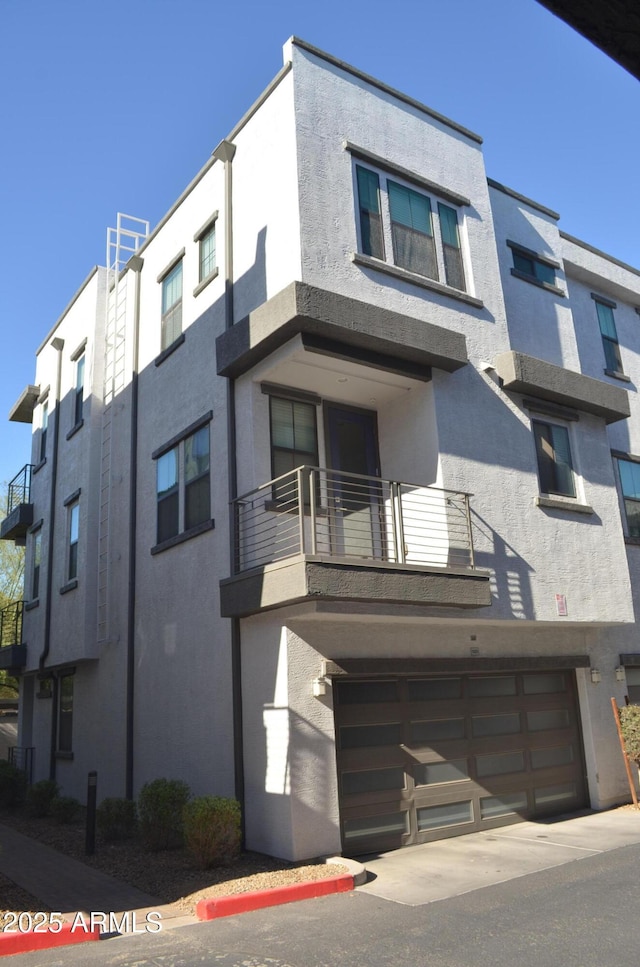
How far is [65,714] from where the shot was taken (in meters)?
17.1

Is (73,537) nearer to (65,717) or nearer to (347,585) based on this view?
(65,717)

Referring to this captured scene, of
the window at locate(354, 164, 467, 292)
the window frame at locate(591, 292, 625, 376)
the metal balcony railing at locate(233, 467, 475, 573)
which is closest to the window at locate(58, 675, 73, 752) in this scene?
the metal balcony railing at locate(233, 467, 475, 573)

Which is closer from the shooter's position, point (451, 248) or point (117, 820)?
point (117, 820)

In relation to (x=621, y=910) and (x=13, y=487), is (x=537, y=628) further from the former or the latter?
(x=13, y=487)

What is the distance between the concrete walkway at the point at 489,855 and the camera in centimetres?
875

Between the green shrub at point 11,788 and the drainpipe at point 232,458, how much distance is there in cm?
826

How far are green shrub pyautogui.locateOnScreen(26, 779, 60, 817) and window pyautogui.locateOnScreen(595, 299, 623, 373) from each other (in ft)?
46.8

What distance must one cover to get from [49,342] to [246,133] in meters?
10.5

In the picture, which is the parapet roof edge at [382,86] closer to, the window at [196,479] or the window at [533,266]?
the window at [533,266]

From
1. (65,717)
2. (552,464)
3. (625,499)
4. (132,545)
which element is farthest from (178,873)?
(625,499)

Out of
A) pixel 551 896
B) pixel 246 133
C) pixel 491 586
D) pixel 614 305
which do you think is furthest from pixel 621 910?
pixel 614 305

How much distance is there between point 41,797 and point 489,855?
354 inches

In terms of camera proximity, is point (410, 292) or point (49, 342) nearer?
point (410, 292)

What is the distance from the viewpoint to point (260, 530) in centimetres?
1113
